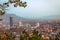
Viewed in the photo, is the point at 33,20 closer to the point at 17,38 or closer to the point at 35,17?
the point at 35,17

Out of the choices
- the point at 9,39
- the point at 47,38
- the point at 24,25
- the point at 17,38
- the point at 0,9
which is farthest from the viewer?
the point at 24,25

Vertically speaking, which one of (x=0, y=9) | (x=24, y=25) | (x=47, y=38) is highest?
(x=0, y=9)

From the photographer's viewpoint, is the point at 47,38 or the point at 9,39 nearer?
the point at 9,39

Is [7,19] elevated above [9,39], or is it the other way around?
[7,19]

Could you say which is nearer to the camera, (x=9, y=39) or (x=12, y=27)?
(x=9, y=39)

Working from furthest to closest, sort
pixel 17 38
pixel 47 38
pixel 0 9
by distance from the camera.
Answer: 1. pixel 47 38
2. pixel 17 38
3. pixel 0 9

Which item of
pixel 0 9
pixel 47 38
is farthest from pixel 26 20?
pixel 0 9

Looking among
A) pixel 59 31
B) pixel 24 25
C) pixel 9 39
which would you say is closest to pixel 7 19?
pixel 24 25

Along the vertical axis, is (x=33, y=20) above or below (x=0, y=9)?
below

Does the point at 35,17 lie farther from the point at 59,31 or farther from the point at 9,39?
the point at 9,39
